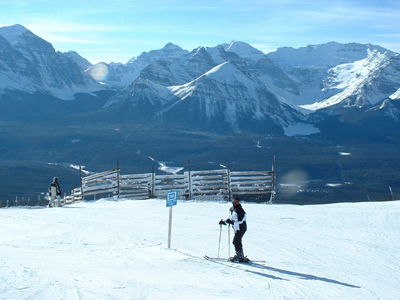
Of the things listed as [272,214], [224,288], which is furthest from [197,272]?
[272,214]

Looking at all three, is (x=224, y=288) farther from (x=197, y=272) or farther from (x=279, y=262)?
(x=279, y=262)

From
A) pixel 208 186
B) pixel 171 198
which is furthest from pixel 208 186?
pixel 171 198

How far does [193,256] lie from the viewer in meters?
13.3

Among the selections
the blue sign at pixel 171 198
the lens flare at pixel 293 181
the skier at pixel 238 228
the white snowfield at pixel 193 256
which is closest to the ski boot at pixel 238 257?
the skier at pixel 238 228

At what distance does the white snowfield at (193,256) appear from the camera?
1005 centimetres

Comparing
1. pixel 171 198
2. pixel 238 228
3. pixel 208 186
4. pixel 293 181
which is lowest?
pixel 238 228

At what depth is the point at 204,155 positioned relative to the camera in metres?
166

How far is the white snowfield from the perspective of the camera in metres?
10.0

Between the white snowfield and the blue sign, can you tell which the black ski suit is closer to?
the white snowfield

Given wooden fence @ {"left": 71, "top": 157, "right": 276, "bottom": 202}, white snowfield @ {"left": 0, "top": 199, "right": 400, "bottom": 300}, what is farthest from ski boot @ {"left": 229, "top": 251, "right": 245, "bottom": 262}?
wooden fence @ {"left": 71, "top": 157, "right": 276, "bottom": 202}

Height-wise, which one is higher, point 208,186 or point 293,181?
point 293,181

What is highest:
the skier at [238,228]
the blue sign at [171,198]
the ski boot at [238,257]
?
the blue sign at [171,198]

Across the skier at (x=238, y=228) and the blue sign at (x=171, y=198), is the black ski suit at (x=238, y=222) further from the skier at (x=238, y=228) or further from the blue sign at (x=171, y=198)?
the blue sign at (x=171, y=198)

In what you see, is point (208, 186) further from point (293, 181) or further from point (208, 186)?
point (293, 181)
